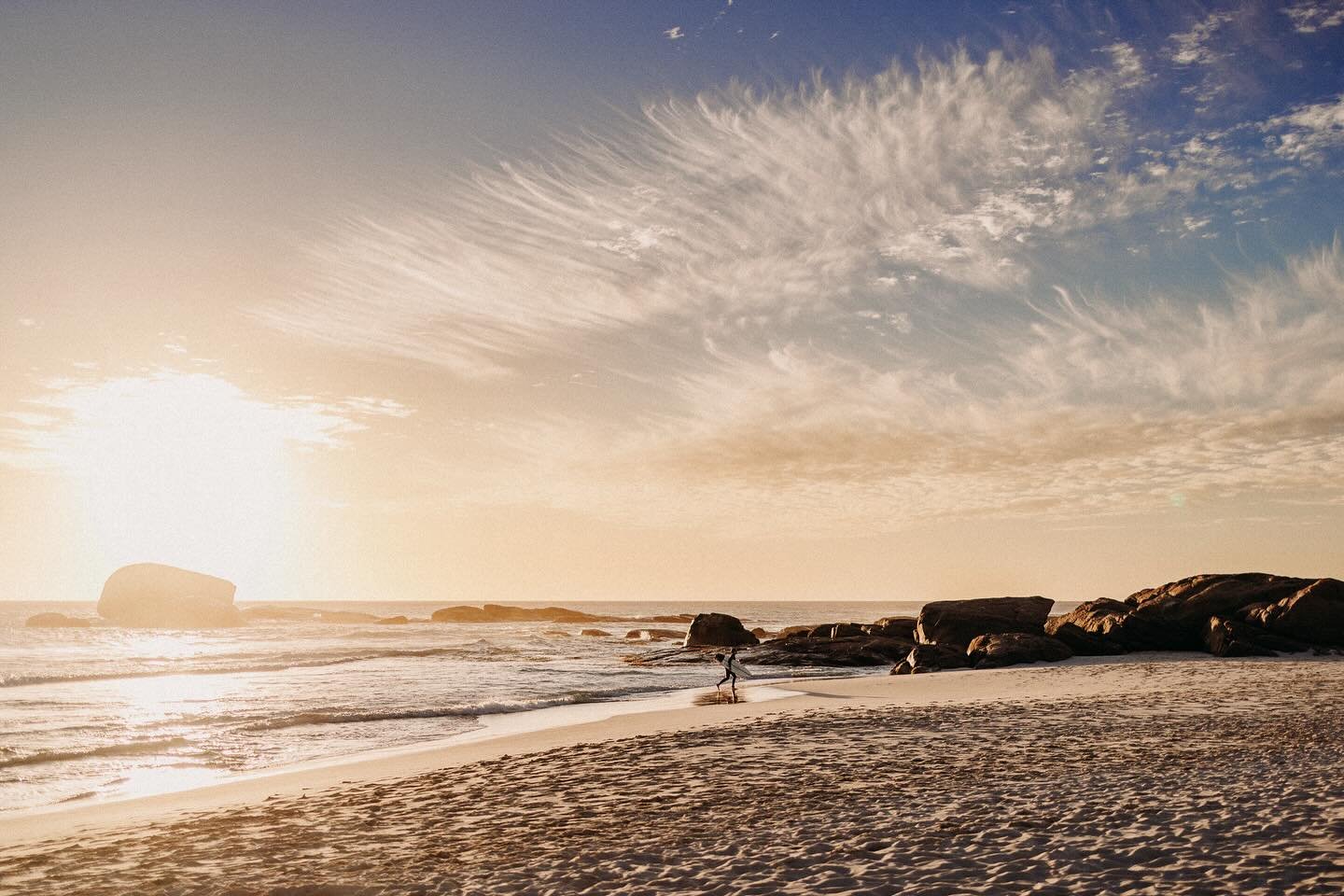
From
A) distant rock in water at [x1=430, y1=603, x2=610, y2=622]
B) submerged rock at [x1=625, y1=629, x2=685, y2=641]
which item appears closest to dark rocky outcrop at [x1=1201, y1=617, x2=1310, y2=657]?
submerged rock at [x1=625, y1=629, x2=685, y2=641]

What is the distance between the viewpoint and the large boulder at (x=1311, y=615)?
3850 centimetres

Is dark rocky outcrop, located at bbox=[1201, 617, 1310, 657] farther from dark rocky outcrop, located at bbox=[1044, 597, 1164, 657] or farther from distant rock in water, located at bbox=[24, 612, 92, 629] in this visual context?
distant rock in water, located at bbox=[24, 612, 92, 629]

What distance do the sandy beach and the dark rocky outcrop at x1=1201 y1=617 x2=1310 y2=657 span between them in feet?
69.2

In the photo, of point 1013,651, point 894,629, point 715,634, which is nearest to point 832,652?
point 894,629

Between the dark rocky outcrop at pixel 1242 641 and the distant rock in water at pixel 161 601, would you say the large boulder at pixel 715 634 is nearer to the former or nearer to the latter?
the dark rocky outcrop at pixel 1242 641

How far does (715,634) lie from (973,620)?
21.1 meters

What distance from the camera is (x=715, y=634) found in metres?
60.5

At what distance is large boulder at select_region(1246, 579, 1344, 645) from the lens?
38500mm

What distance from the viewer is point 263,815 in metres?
12.5

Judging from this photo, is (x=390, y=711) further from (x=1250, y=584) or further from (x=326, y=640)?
(x=326, y=640)

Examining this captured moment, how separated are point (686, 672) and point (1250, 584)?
2986 cm

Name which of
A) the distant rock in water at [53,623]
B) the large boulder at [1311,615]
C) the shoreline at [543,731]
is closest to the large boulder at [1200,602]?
the large boulder at [1311,615]

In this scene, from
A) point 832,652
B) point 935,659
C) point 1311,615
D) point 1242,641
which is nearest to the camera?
point 935,659

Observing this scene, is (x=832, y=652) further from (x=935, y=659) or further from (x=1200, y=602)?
(x=1200, y=602)
